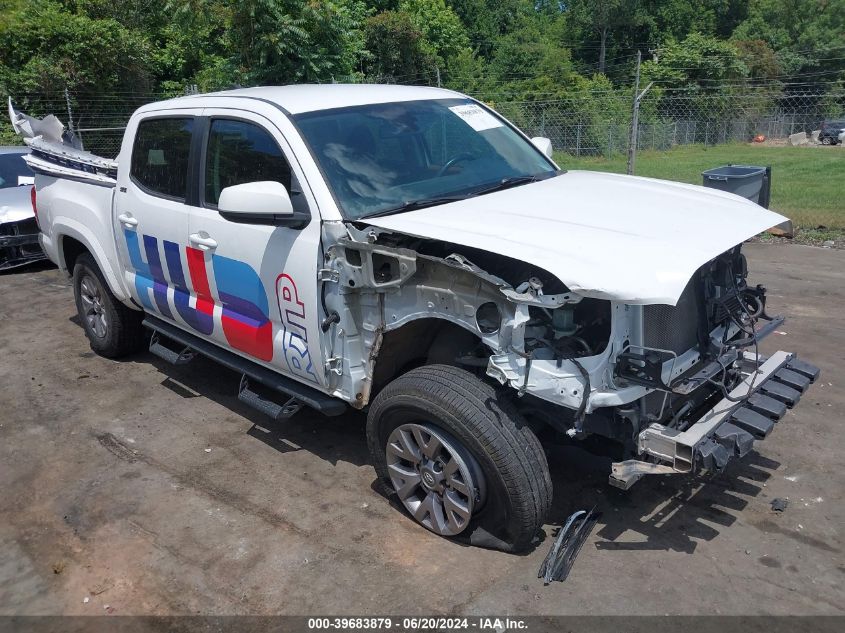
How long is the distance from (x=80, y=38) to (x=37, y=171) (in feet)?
56.3

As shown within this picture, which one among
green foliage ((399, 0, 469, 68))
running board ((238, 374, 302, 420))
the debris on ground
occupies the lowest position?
the debris on ground

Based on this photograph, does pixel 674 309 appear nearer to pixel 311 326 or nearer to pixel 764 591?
pixel 764 591

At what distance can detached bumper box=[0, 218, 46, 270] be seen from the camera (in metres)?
9.28

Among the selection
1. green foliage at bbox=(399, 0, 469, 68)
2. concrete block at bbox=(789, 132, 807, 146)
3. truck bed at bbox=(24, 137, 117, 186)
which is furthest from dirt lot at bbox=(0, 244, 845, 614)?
concrete block at bbox=(789, 132, 807, 146)

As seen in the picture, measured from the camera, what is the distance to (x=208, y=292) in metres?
4.65

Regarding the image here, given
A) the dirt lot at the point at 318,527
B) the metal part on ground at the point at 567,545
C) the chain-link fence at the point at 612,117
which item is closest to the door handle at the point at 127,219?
the dirt lot at the point at 318,527

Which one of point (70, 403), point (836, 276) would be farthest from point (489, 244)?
point (836, 276)

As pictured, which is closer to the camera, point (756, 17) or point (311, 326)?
point (311, 326)

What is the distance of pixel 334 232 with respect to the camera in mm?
3756

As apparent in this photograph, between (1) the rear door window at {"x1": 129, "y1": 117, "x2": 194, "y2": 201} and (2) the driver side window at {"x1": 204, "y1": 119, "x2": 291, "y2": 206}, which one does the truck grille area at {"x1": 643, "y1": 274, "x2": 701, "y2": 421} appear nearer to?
(2) the driver side window at {"x1": 204, "y1": 119, "x2": 291, "y2": 206}

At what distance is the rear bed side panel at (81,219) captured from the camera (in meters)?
5.61

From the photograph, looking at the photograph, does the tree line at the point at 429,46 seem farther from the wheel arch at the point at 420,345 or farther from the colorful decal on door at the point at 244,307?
the wheel arch at the point at 420,345

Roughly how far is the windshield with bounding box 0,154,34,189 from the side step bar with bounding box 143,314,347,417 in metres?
5.50

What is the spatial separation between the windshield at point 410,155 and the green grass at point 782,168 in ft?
23.5
